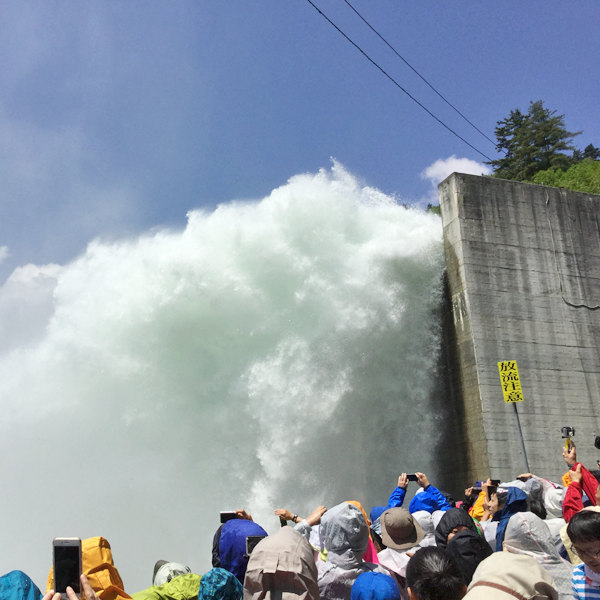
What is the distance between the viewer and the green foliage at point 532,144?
149 feet

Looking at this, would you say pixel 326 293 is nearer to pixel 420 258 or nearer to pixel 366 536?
pixel 420 258

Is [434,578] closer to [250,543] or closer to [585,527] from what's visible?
[585,527]

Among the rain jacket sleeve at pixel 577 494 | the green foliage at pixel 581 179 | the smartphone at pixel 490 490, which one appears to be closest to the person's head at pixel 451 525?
the smartphone at pixel 490 490

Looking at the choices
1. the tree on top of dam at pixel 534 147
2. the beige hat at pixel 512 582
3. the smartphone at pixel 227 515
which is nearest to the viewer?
the beige hat at pixel 512 582

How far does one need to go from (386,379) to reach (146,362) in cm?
572

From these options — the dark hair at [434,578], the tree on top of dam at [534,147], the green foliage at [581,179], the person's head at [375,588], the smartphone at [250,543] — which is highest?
the tree on top of dam at [534,147]

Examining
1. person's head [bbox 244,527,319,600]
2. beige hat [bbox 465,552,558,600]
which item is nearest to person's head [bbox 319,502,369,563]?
person's head [bbox 244,527,319,600]

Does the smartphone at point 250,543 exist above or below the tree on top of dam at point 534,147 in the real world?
below

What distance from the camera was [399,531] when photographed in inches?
181

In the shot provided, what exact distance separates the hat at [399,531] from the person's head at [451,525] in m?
0.21

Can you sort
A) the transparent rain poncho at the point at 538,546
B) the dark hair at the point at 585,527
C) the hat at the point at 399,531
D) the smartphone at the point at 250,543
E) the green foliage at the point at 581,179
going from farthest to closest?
1. the green foliage at the point at 581,179
2. the hat at the point at 399,531
3. the smartphone at the point at 250,543
4. the transparent rain poncho at the point at 538,546
5. the dark hair at the point at 585,527

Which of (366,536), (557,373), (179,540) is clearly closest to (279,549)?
(366,536)

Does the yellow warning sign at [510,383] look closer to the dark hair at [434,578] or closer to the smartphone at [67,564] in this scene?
the dark hair at [434,578]

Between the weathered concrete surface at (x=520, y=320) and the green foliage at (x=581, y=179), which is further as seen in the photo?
the green foliage at (x=581, y=179)
